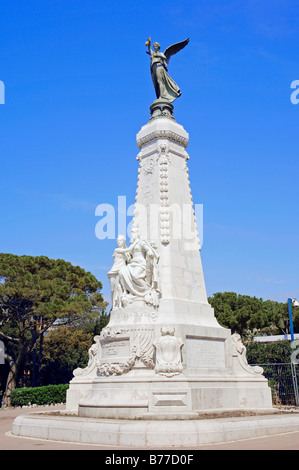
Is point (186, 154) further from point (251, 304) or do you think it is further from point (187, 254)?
point (251, 304)

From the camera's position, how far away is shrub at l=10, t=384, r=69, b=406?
81.0 feet

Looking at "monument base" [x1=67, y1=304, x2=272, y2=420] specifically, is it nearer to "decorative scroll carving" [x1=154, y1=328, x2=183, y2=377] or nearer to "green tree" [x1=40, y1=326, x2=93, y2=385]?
"decorative scroll carving" [x1=154, y1=328, x2=183, y2=377]

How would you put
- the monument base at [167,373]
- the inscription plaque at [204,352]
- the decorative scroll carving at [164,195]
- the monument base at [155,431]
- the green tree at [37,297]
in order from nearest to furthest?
the monument base at [155,431]
the monument base at [167,373]
the inscription plaque at [204,352]
the decorative scroll carving at [164,195]
the green tree at [37,297]

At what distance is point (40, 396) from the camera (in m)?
24.8

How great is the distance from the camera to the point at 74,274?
101 ft

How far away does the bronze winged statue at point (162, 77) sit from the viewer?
17.1m

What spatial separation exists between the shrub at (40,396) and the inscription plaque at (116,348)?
1340cm

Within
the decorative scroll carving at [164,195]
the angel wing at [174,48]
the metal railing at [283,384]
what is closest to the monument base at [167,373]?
the decorative scroll carving at [164,195]

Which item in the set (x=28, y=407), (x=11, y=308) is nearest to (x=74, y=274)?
(x=11, y=308)

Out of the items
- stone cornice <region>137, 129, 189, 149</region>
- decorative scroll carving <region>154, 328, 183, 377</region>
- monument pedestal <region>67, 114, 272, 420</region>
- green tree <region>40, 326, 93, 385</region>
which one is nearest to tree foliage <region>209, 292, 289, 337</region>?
green tree <region>40, 326, 93, 385</region>

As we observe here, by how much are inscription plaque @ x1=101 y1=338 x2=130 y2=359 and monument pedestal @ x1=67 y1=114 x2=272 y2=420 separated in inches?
1.1

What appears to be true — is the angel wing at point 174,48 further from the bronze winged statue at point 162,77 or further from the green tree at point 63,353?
the green tree at point 63,353

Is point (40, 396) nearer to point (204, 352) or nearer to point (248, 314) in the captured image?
point (204, 352)

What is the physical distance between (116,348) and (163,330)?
1.66 meters
